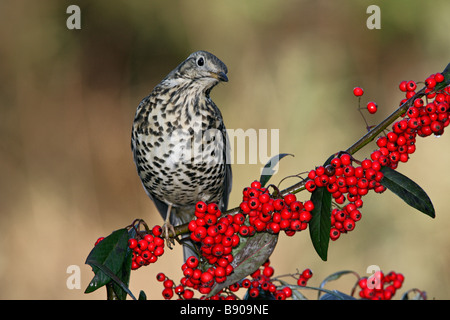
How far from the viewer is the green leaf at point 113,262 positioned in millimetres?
1326

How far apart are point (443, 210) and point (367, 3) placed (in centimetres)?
145

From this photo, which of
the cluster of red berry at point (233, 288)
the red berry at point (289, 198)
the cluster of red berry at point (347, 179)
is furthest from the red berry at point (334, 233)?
the cluster of red berry at point (233, 288)

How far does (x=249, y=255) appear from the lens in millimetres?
1455

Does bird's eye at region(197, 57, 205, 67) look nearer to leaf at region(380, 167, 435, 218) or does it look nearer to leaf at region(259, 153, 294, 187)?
leaf at region(259, 153, 294, 187)

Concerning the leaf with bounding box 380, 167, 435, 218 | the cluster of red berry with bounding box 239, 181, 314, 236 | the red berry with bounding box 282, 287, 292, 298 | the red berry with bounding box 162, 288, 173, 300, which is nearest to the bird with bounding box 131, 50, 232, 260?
the red berry with bounding box 162, 288, 173, 300

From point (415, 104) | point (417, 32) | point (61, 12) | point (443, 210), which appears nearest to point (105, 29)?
point (61, 12)

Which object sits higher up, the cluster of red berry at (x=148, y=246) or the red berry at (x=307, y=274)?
the cluster of red berry at (x=148, y=246)

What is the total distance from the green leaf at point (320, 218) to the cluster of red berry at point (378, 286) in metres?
0.47

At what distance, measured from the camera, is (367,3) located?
358 cm

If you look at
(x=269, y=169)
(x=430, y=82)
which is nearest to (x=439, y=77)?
(x=430, y=82)

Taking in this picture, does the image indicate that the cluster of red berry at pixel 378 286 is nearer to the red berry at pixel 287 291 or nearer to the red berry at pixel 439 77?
the red berry at pixel 287 291

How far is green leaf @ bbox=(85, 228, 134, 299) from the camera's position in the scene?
52.2 inches

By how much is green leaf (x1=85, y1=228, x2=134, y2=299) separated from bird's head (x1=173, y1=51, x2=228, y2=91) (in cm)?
71

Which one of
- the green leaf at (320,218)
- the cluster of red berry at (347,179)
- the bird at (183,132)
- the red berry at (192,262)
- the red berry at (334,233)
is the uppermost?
the bird at (183,132)
